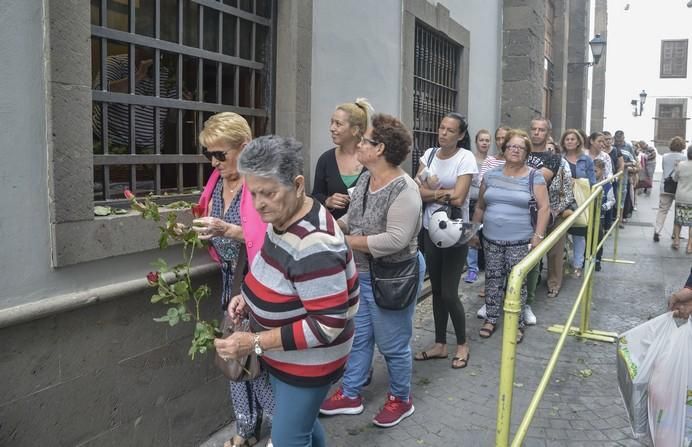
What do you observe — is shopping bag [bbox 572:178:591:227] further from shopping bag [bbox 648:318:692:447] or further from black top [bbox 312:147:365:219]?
shopping bag [bbox 648:318:692:447]

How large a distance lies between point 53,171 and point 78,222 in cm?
27

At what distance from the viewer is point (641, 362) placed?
3.04m

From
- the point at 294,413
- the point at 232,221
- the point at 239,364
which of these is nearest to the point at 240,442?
the point at 239,364

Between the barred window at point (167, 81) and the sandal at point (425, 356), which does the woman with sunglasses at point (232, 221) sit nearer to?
the barred window at point (167, 81)

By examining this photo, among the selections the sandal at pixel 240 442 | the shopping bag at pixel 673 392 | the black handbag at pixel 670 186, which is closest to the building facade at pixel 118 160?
the sandal at pixel 240 442

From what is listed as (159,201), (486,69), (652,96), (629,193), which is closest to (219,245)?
(159,201)

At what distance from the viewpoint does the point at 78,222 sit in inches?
119

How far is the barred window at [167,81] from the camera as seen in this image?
3.49m

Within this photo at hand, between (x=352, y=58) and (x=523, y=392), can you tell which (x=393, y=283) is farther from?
(x=352, y=58)

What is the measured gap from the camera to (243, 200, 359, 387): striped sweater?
2248 millimetres

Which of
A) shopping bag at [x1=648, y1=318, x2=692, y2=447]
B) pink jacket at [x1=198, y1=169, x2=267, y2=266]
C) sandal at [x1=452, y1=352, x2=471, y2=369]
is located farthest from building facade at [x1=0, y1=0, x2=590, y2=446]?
shopping bag at [x1=648, y1=318, x2=692, y2=447]

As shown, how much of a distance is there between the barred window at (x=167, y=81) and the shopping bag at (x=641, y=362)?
2.71m

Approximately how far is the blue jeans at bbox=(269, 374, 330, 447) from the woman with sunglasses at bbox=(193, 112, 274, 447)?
594mm

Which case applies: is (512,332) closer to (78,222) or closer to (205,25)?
(78,222)
